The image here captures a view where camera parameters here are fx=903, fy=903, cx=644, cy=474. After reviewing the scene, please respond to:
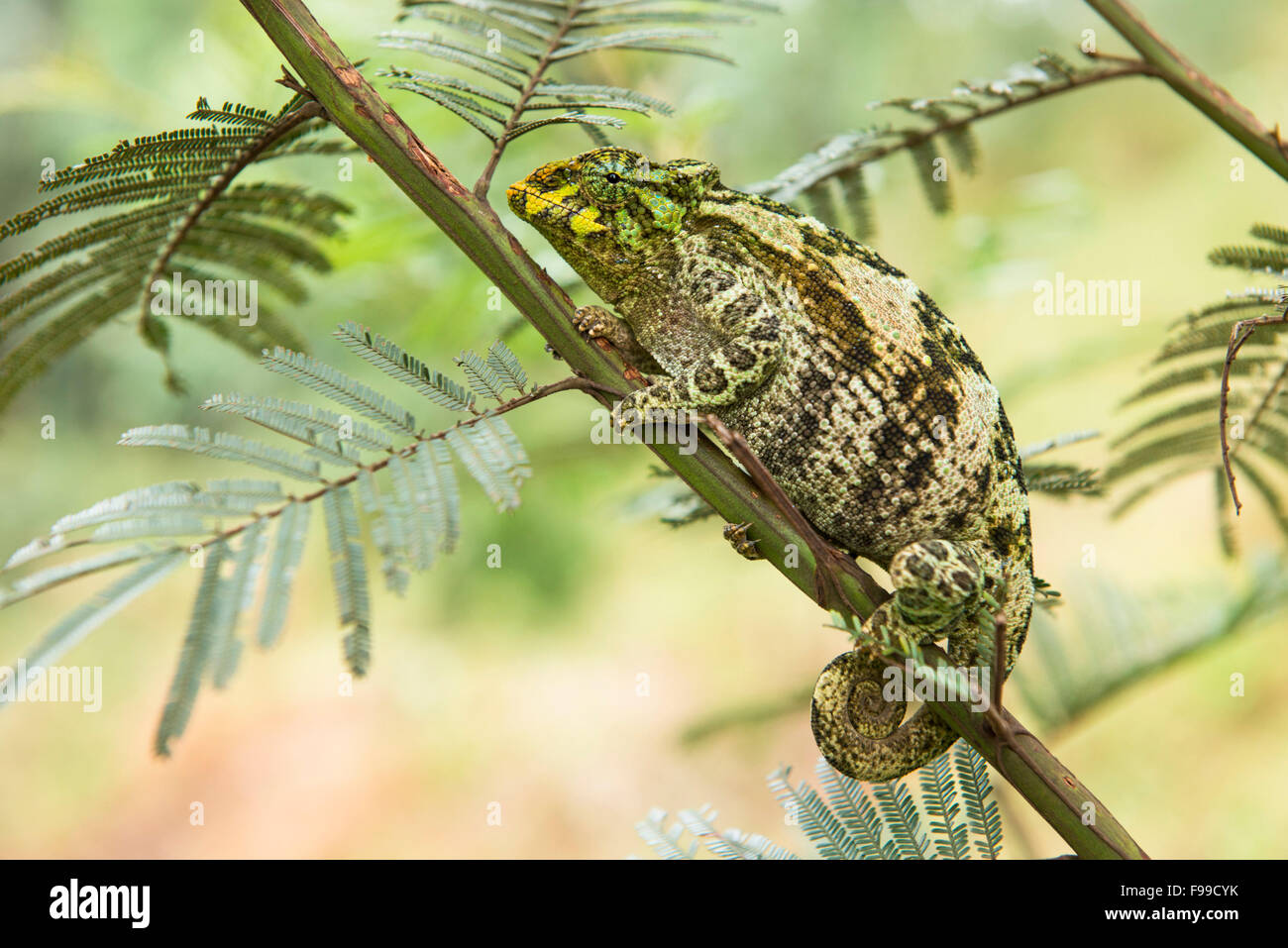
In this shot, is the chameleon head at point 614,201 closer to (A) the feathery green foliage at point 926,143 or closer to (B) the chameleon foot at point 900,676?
(A) the feathery green foliage at point 926,143

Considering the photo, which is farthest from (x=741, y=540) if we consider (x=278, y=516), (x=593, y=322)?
(x=278, y=516)

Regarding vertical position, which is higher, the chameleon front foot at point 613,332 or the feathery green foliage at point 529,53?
the feathery green foliage at point 529,53

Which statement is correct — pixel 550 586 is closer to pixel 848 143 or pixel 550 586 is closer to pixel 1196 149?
pixel 848 143

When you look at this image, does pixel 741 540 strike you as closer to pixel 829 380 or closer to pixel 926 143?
pixel 829 380

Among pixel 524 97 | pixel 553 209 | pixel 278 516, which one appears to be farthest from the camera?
pixel 553 209

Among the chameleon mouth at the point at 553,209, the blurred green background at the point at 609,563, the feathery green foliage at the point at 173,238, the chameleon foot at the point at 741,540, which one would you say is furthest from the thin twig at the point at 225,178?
the blurred green background at the point at 609,563
